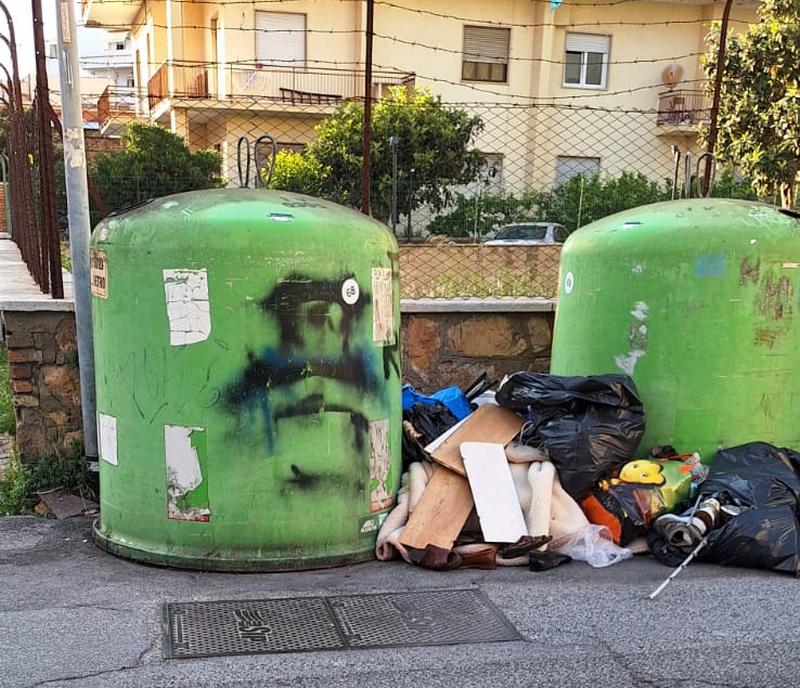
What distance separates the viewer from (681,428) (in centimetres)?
423

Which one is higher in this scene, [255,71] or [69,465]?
[255,71]

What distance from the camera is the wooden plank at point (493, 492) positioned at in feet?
12.3

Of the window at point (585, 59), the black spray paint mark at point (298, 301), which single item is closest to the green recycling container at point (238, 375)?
the black spray paint mark at point (298, 301)

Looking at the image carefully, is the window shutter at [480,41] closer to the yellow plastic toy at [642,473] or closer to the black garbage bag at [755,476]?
the black garbage bag at [755,476]

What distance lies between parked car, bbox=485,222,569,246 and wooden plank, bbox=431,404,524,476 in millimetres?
4146

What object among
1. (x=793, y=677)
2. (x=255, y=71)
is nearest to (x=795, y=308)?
(x=793, y=677)

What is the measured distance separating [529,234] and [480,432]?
5680 mm

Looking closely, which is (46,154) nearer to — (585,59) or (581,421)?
(581,421)

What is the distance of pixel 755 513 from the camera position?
3.73 metres

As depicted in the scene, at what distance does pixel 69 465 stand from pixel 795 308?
4179 millimetres

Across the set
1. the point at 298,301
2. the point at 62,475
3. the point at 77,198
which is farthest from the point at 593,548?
the point at 77,198

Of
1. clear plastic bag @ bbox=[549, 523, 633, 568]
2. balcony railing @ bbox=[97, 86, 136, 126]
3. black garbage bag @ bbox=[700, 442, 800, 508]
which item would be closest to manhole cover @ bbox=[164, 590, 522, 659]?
clear plastic bag @ bbox=[549, 523, 633, 568]

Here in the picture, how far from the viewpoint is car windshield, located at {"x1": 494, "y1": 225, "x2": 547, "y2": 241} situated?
888 centimetres

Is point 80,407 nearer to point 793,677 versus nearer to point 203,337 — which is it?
point 203,337
